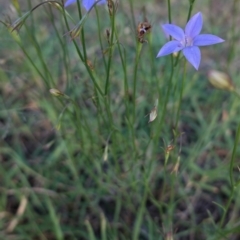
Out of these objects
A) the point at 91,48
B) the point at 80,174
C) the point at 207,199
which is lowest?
the point at 207,199

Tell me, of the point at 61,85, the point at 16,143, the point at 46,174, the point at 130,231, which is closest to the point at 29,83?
the point at 61,85

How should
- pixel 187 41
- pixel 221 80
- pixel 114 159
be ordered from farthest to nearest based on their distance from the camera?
pixel 114 159 → pixel 187 41 → pixel 221 80

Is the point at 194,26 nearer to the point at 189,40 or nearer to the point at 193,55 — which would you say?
the point at 189,40

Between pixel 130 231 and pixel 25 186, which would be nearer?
pixel 130 231

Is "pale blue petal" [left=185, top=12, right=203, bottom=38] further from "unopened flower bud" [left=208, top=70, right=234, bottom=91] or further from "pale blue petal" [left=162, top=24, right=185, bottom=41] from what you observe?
"unopened flower bud" [left=208, top=70, right=234, bottom=91]

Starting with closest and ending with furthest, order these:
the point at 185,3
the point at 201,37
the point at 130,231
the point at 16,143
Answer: the point at 201,37 → the point at 130,231 → the point at 16,143 → the point at 185,3

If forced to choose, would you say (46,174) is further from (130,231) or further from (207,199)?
(207,199)

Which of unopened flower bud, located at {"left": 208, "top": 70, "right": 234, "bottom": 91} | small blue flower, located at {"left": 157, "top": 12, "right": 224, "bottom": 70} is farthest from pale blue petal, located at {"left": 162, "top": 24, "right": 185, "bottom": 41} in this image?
unopened flower bud, located at {"left": 208, "top": 70, "right": 234, "bottom": 91}

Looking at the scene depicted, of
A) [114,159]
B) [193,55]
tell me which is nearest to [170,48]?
[193,55]
